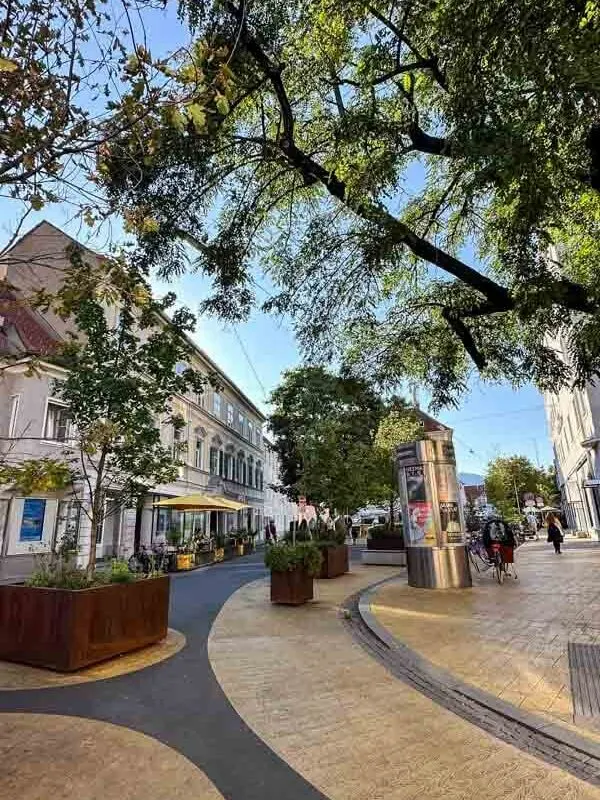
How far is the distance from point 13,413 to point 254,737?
15.2m

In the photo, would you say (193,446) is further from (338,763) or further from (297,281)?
(338,763)

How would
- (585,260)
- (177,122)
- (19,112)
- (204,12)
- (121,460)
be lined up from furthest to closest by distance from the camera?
(121,460)
(585,260)
(204,12)
(19,112)
(177,122)

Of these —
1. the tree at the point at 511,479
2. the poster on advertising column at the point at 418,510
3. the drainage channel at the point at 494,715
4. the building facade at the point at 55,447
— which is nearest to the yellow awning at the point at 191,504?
the building facade at the point at 55,447

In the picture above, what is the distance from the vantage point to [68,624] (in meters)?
5.31

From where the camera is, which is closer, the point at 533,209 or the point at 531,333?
the point at 533,209

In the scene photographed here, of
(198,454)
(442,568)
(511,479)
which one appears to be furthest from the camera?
(511,479)

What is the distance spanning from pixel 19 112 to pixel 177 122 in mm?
965

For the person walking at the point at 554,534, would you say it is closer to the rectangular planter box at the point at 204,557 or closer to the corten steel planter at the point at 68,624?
the rectangular planter box at the point at 204,557

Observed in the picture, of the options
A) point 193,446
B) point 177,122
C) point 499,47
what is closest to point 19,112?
point 177,122

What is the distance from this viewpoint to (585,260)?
6406 mm

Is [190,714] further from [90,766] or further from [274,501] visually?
[274,501]

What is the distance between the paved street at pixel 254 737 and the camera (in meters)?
2.92

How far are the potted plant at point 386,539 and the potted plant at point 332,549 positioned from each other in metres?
2.18

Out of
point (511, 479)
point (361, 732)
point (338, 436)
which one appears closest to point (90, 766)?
point (361, 732)
